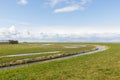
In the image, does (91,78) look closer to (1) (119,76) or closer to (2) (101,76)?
(2) (101,76)

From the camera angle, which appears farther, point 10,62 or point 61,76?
point 10,62

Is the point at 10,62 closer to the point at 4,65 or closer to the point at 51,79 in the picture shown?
the point at 4,65

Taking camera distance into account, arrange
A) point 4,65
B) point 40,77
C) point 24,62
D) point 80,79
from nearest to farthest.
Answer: point 80,79
point 40,77
point 4,65
point 24,62

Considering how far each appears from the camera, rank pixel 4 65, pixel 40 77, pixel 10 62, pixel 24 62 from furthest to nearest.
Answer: pixel 24 62
pixel 10 62
pixel 4 65
pixel 40 77

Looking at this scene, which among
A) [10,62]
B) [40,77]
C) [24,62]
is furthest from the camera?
[24,62]

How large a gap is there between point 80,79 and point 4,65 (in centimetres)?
1815

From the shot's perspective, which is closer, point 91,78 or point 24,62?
point 91,78

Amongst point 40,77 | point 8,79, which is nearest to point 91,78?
point 40,77

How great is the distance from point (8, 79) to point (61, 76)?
5357 mm

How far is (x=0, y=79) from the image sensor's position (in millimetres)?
20406

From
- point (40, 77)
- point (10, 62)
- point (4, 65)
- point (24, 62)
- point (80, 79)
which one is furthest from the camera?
point (24, 62)

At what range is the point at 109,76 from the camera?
68.3ft

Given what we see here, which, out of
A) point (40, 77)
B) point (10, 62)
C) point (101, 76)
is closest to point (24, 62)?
point (10, 62)

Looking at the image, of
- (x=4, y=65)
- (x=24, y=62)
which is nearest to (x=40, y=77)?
(x=4, y=65)
